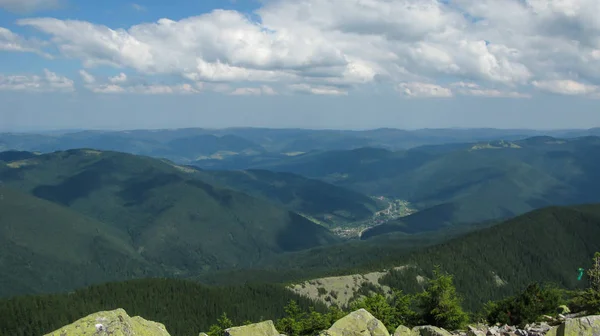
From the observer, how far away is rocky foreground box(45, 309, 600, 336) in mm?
46500

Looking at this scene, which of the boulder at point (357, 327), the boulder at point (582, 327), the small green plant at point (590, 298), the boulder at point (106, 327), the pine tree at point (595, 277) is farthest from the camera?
the pine tree at point (595, 277)

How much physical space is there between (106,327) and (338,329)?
28842mm

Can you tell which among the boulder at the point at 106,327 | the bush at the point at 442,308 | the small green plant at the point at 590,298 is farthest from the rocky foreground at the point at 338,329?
the bush at the point at 442,308

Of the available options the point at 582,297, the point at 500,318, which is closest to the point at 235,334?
the point at 500,318

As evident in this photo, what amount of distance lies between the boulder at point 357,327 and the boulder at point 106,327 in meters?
23.1

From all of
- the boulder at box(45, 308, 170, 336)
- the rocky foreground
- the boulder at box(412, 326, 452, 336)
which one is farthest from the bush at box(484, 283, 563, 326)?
the boulder at box(45, 308, 170, 336)

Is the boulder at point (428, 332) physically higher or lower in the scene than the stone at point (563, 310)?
higher

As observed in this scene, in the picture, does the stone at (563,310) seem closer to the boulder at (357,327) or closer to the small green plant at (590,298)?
the small green plant at (590,298)

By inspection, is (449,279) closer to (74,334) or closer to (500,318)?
(500,318)

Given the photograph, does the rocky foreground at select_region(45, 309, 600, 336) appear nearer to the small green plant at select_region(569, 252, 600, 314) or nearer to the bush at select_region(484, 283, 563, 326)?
the small green plant at select_region(569, 252, 600, 314)

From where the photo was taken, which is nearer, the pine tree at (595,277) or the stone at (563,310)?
the stone at (563,310)

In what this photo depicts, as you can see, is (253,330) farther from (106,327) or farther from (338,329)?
(106,327)

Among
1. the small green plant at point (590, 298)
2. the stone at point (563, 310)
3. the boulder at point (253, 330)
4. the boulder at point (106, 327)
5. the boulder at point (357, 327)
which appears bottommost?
the stone at point (563, 310)

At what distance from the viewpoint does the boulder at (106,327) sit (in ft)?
151
